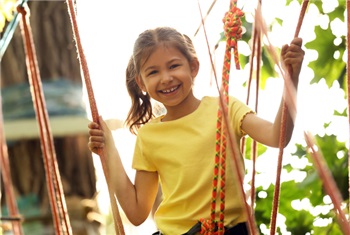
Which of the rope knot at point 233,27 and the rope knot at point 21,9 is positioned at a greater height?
the rope knot at point 21,9

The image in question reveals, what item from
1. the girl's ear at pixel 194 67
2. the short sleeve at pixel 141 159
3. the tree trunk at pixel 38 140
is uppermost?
the tree trunk at pixel 38 140

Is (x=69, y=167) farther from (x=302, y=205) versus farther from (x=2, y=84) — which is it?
(x=302, y=205)

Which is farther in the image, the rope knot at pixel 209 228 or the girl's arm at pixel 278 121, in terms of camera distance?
the rope knot at pixel 209 228

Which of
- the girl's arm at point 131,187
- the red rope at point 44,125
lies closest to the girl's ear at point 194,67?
the girl's arm at point 131,187

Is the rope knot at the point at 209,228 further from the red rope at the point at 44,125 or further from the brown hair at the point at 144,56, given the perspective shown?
the red rope at the point at 44,125

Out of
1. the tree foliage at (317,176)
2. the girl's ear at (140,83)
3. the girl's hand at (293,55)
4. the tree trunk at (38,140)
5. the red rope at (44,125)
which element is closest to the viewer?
the girl's hand at (293,55)

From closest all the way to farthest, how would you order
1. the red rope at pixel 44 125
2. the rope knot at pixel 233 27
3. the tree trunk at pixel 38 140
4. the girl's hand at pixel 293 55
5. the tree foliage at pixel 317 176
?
the girl's hand at pixel 293 55 → the rope knot at pixel 233 27 → the red rope at pixel 44 125 → the tree foliage at pixel 317 176 → the tree trunk at pixel 38 140

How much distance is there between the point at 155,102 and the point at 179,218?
32cm

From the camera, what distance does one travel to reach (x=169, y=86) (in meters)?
2.00

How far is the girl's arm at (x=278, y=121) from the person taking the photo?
67.7 inches

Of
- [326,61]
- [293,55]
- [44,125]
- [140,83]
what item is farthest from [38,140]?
[293,55]

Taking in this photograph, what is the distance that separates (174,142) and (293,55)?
A: 0.38 meters

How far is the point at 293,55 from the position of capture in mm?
1718

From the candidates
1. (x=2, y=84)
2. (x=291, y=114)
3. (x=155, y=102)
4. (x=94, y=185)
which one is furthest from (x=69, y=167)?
(x=291, y=114)
